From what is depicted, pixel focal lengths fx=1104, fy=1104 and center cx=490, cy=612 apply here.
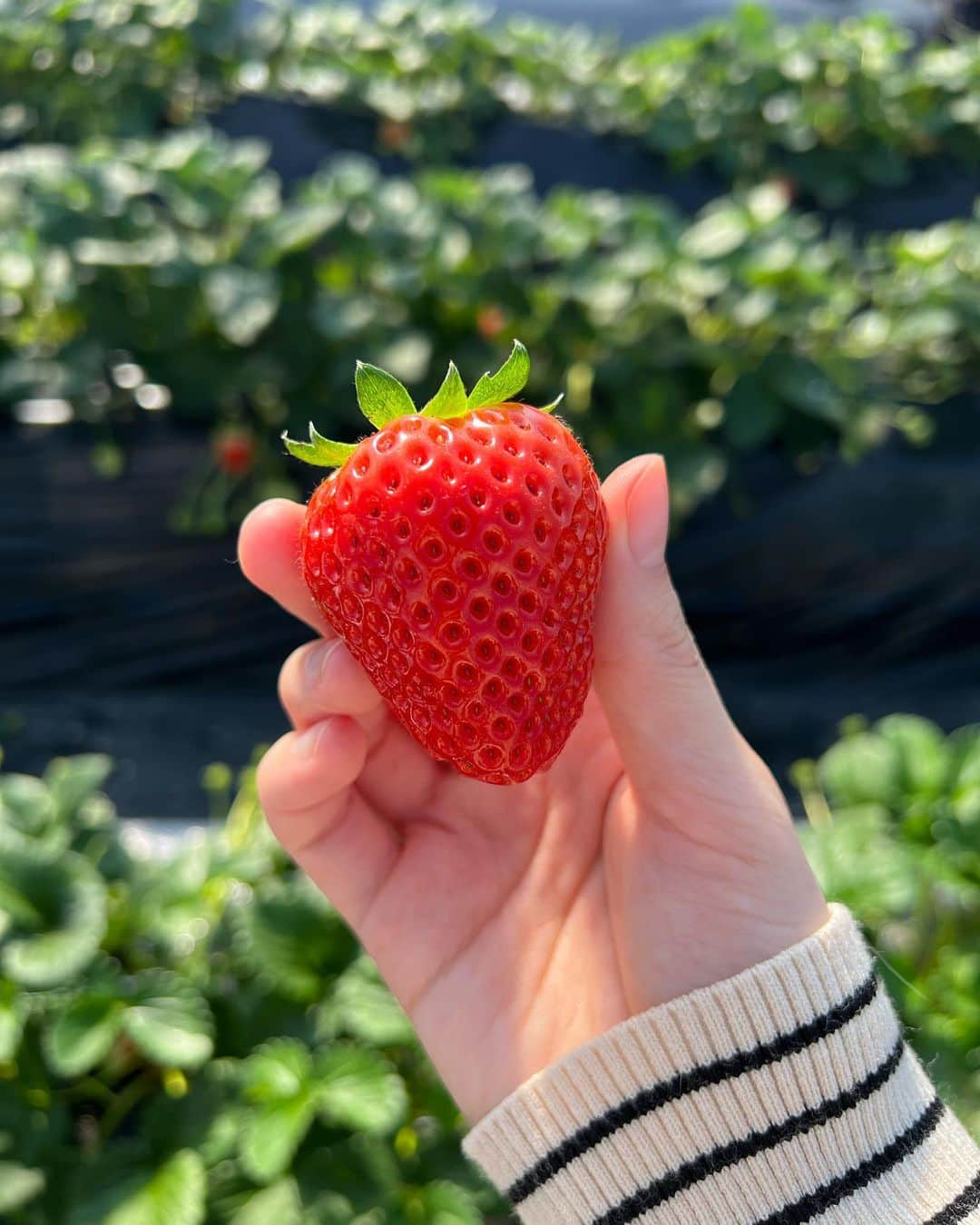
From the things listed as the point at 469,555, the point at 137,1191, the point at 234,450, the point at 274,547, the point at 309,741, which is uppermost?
the point at 469,555

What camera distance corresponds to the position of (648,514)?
2.85 feet

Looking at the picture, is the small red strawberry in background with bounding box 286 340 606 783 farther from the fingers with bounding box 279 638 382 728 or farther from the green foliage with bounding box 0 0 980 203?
the green foliage with bounding box 0 0 980 203

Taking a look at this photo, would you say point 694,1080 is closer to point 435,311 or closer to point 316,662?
point 316,662

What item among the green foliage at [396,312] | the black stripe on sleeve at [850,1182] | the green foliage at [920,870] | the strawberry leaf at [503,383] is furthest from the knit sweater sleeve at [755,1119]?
the green foliage at [396,312]

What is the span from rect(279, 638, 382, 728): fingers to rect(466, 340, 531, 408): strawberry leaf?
0.24 meters

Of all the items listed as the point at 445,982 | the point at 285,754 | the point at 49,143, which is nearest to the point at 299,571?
the point at 285,754

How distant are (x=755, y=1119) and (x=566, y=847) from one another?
1.04 feet

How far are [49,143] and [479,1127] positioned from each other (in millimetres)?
3513

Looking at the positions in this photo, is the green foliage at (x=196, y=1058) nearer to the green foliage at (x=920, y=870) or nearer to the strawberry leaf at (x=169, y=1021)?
the strawberry leaf at (x=169, y=1021)

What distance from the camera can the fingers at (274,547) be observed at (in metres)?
0.97

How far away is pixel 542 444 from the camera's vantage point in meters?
0.83

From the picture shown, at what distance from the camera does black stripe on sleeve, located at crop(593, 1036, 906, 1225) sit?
86cm

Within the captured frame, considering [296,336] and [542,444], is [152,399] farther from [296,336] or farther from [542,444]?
[542,444]

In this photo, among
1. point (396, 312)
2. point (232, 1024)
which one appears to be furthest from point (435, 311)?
point (232, 1024)
